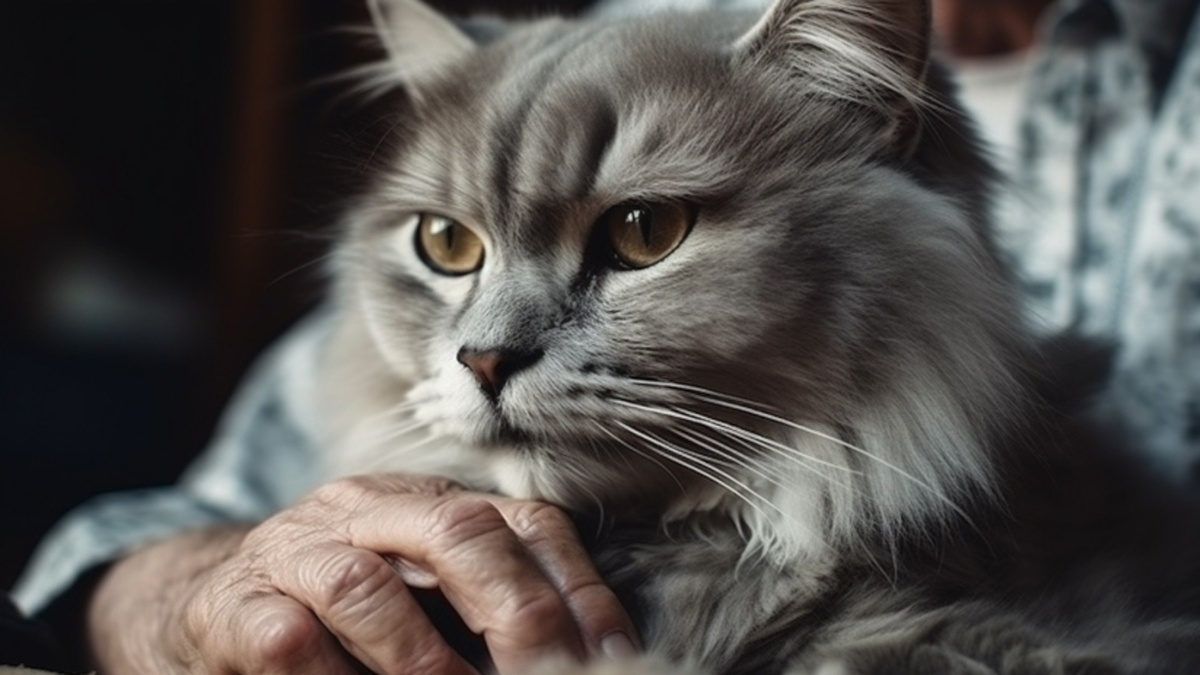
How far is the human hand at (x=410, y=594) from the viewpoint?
0.90 meters

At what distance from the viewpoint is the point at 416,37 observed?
1416mm

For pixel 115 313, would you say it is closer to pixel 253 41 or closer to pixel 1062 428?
pixel 253 41

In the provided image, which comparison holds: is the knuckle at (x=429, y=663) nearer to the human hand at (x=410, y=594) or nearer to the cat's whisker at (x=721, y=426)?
the human hand at (x=410, y=594)

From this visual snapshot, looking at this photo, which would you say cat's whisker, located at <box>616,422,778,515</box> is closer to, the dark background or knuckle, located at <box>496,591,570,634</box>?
knuckle, located at <box>496,591,570,634</box>

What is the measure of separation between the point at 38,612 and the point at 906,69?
1.24 m

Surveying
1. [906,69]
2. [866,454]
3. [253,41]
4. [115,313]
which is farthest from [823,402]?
[115,313]

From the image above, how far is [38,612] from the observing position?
58.4 inches

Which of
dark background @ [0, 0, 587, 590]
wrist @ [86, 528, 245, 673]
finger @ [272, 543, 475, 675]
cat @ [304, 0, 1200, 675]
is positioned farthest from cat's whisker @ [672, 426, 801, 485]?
dark background @ [0, 0, 587, 590]

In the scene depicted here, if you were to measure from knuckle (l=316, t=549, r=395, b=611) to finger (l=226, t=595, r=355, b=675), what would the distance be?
1.0 inches

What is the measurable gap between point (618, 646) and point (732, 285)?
0.31m

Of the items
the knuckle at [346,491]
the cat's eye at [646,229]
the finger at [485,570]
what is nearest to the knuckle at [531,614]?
the finger at [485,570]

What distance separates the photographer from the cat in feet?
3.21

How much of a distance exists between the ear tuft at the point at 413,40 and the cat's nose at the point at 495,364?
475mm

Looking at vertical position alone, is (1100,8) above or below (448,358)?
above
